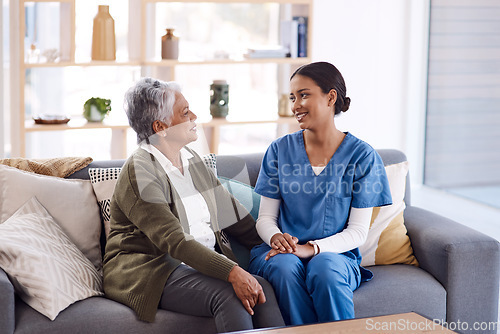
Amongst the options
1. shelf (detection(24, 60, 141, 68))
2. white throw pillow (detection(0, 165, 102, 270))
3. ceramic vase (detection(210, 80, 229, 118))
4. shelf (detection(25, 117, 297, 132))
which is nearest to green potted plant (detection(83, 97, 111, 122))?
shelf (detection(25, 117, 297, 132))

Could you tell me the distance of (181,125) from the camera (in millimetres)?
2199

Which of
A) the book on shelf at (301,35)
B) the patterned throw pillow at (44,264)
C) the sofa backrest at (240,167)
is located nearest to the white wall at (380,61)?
the book on shelf at (301,35)

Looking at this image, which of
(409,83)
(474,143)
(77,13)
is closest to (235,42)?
(77,13)

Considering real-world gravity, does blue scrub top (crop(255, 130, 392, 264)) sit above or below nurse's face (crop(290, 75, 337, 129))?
below

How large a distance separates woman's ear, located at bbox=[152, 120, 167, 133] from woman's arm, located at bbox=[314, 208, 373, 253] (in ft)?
2.05

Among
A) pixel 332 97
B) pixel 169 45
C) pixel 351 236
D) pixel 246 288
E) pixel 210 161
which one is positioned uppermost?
pixel 169 45

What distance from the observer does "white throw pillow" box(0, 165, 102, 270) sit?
2.25 metres

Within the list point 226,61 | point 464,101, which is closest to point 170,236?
point 226,61

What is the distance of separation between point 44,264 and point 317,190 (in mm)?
911

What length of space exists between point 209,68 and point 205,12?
0.37 meters

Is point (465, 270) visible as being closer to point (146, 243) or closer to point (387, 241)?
point (387, 241)

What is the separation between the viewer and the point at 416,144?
17.7ft

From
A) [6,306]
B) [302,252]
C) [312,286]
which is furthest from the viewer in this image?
[302,252]

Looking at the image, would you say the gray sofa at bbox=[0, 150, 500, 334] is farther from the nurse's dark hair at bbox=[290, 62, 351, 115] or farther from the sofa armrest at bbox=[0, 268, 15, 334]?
the nurse's dark hair at bbox=[290, 62, 351, 115]
